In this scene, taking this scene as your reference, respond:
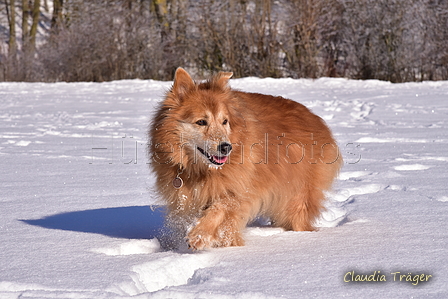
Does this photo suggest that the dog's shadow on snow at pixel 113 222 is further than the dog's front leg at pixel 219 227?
Yes

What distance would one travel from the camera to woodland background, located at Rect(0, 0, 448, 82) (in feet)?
51.9

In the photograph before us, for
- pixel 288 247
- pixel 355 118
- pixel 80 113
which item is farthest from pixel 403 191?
pixel 80 113

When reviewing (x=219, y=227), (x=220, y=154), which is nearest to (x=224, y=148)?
(x=220, y=154)

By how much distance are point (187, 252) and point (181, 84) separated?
1.14m

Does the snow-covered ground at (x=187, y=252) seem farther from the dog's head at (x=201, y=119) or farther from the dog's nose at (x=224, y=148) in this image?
the dog's nose at (x=224, y=148)

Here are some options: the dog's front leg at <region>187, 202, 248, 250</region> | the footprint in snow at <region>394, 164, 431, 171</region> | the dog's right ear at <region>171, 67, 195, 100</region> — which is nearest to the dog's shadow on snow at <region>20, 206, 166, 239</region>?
the dog's front leg at <region>187, 202, 248, 250</region>

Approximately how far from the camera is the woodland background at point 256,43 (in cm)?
1580

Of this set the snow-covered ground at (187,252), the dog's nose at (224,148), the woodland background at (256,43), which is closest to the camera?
the snow-covered ground at (187,252)

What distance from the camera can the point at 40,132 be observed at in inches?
319

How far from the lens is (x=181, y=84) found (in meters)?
3.67

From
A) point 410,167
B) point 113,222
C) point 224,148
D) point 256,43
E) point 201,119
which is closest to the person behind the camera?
point 224,148

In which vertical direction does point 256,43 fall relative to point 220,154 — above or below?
above

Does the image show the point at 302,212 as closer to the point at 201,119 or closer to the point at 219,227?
the point at 219,227

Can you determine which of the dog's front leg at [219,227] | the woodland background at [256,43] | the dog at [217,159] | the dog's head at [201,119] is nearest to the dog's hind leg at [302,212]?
the dog at [217,159]
